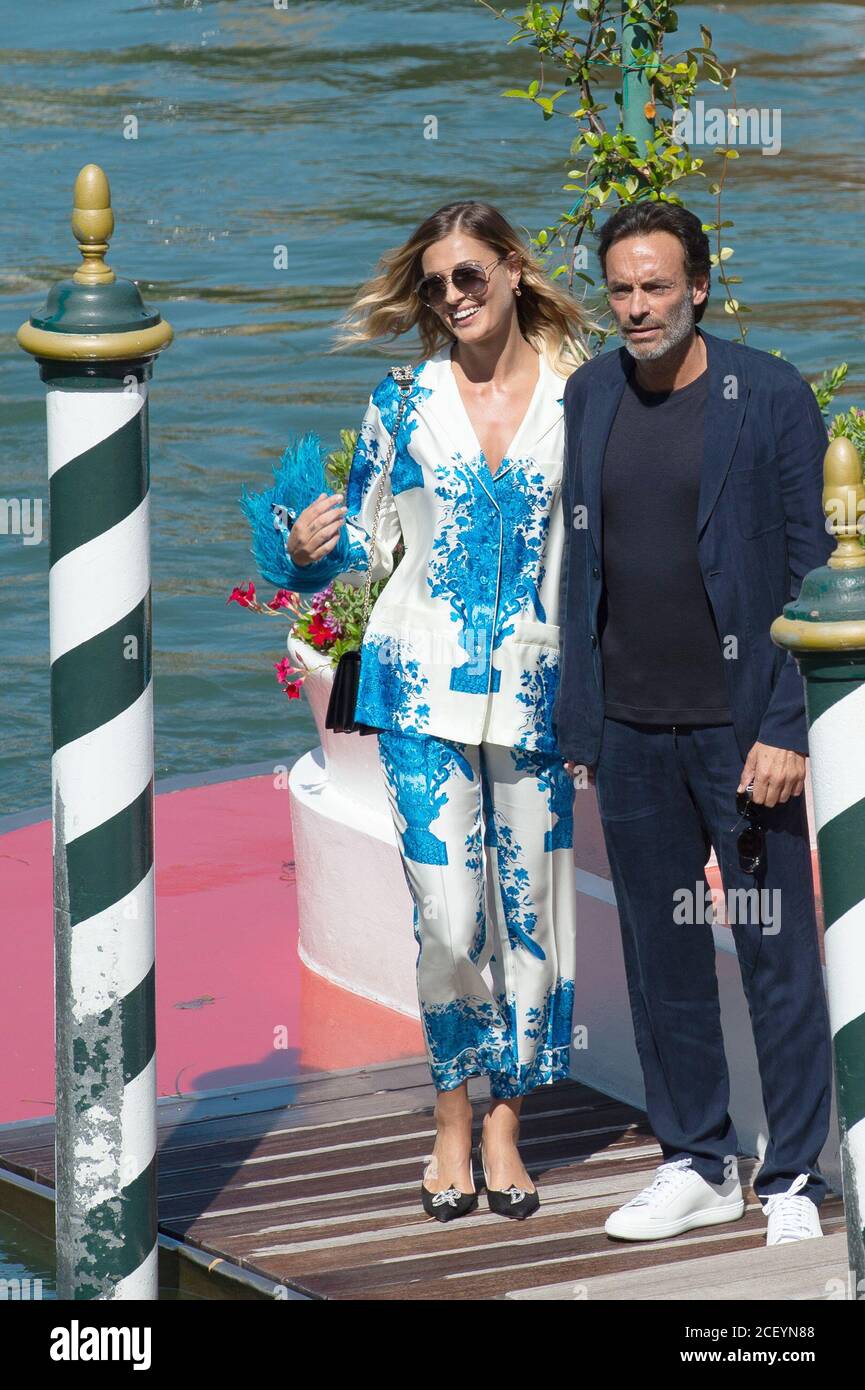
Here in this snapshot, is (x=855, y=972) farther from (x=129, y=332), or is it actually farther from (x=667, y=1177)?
(x=129, y=332)

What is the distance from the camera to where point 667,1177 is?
4.52 meters

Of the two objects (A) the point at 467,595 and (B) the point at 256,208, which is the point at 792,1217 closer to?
(A) the point at 467,595

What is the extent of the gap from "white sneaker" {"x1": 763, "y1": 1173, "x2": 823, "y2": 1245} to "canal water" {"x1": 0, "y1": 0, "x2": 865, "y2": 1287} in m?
5.71

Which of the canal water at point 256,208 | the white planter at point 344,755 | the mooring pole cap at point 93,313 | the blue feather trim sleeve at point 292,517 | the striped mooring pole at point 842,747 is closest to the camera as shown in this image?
the striped mooring pole at point 842,747

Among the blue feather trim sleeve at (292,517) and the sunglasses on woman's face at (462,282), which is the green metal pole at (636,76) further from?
the blue feather trim sleeve at (292,517)

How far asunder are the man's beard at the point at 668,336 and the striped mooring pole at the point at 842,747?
2.98 feet

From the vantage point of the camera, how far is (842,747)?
10.5 ft

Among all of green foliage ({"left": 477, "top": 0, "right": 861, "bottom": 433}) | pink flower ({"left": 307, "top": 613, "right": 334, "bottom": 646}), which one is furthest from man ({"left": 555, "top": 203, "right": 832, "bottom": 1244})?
pink flower ({"left": 307, "top": 613, "right": 334, "bottom": 646})

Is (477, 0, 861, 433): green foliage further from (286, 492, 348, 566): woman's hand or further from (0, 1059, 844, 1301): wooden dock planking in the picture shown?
(0, 1059, 844, 1301): wooden dock planking

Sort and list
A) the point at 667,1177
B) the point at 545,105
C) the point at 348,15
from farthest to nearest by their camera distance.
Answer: the point at 348,15
the point at 545,105
the point at 667,1177

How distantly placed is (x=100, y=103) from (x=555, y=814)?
Result: 2124 cm

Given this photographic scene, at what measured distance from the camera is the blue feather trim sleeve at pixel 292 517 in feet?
15.0

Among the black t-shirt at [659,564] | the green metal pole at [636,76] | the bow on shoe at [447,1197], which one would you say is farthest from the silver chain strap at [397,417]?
the green metal pole at [636,76]
